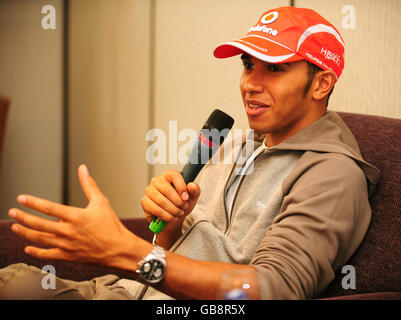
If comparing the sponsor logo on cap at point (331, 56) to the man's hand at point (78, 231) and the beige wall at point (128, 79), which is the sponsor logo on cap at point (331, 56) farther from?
the man's hand at point (78, 231)

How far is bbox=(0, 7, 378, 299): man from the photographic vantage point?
77cm

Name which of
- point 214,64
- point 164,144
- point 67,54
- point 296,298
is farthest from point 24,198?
point 67,54

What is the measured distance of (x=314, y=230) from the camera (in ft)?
2.80

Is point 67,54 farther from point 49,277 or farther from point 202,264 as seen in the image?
point 202,264

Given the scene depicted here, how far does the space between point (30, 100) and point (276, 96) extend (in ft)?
8.40

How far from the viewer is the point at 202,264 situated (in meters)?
0.82

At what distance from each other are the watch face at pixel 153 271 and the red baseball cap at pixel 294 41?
0.53 metres

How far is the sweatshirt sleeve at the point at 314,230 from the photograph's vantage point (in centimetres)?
82

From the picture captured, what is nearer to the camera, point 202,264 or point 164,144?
point 202,264

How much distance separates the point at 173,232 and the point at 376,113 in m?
0.70

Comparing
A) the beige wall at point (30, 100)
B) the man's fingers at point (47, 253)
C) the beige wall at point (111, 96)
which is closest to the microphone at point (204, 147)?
the man's fingers at point (47, 253)

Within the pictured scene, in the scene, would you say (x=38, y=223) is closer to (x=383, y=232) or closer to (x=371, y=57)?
(x=383, y=232)

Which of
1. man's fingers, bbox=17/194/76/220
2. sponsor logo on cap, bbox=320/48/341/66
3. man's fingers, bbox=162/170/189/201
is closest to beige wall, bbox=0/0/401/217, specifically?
sponsor logo on cap, bbox=320/48/341/66

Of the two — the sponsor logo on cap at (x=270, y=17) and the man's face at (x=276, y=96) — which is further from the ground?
the sponsor logo on cap at (x=270, y=17)
